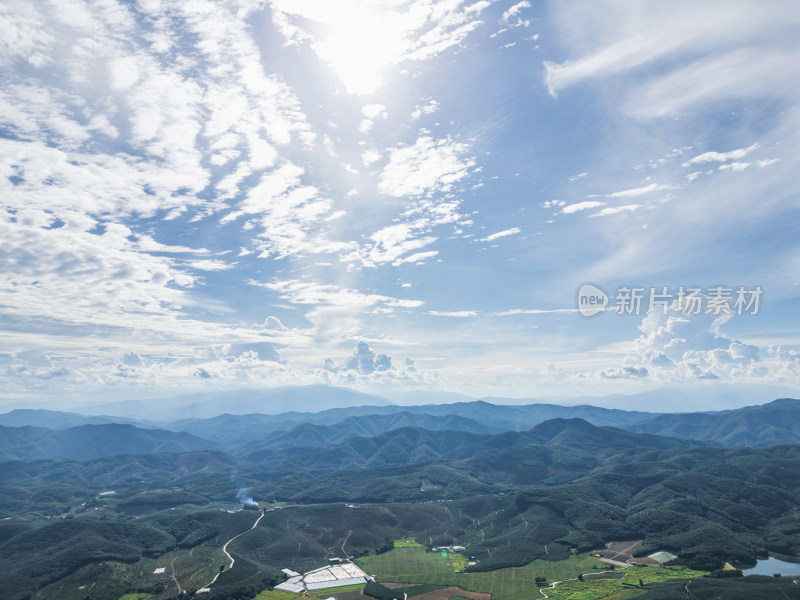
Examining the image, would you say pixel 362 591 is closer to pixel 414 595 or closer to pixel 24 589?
pixel 414 595

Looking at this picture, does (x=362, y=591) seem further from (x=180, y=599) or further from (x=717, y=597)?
(x=717, y=597)

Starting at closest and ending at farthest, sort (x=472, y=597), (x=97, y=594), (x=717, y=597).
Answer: (x=717, y=597) → (x=472, y=597) → (x=97, y=594)

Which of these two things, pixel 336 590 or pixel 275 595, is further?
pixel 336 590

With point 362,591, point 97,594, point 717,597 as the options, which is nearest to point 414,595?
point 362,591

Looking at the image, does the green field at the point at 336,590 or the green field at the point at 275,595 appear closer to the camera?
the green field at the point at 275,595

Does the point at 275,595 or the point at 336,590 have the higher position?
the point at 336,590

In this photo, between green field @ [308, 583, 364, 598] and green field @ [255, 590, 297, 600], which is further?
green field @ [308, 583, 364, 598]

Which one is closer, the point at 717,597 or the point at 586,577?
the point at 717,597

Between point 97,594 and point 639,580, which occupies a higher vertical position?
point 639,580

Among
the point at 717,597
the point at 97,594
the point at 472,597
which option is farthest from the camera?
the point at 97,594
